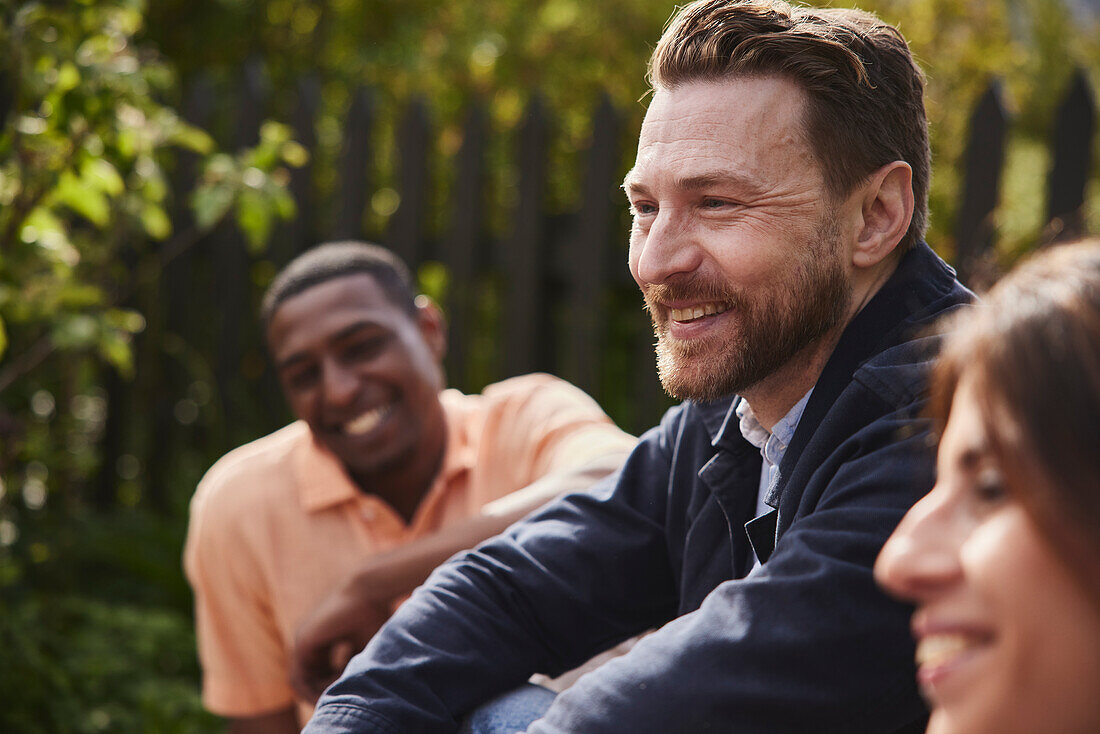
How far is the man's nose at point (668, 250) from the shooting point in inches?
71.4

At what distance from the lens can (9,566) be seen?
3969 mm

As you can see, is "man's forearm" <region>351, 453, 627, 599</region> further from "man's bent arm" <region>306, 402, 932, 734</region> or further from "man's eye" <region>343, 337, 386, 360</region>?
"man's bent arm" <region>306, 402, 932, 734</region>

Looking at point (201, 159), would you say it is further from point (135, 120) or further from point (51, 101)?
point (51, 101)

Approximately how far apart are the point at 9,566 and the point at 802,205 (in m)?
3.45

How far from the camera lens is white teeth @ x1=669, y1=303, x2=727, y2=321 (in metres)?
1.81

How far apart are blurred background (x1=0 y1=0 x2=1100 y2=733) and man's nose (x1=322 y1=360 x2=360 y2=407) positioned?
1.53 ft

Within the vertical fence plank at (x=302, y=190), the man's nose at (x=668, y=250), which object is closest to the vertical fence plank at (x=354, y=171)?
the vertical fence plank at (x=302, y=190)

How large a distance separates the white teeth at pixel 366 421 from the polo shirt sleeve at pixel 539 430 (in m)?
0.31

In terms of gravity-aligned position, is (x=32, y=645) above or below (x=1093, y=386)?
below

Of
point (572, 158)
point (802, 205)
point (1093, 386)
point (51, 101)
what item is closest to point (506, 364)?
point (572, 158)

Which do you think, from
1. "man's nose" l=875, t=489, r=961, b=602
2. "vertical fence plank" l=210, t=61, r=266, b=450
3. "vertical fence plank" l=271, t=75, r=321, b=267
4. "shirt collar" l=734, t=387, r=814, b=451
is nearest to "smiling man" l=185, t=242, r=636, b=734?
"shirt collar" l=734, t=387, r=814, b=451

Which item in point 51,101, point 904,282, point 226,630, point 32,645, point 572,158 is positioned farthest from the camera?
point 572,158

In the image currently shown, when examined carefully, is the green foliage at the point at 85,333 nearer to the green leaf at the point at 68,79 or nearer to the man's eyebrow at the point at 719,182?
the green leaf at the point at 68,79

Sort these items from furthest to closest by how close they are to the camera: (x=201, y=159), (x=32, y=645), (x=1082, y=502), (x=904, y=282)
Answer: (x=201, y=159) → (x=32, y=645) → (x=904, y=282) → (x=1082, y=502)
